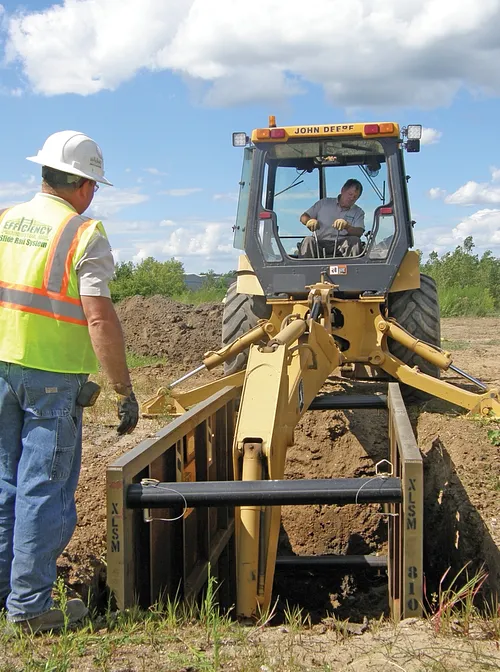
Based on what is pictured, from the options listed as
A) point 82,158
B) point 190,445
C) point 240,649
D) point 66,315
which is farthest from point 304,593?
point 82,158

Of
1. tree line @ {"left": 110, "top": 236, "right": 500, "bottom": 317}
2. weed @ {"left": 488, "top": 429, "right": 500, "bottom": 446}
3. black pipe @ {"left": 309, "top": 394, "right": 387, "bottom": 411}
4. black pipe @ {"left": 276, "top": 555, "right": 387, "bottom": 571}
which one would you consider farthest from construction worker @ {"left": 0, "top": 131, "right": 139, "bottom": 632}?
tree line @ {"left": 110, "top": 236, "right": 500, "bottom": 317}

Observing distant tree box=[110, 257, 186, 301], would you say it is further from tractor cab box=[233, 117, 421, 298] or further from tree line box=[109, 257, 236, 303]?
tractor cab box=[233, 117, 421, 298]

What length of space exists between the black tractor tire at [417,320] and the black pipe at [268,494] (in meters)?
4.22

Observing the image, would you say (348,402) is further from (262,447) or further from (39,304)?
(39,304)

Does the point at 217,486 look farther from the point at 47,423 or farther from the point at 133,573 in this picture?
the point at 47,423

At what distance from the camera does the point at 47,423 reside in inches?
132

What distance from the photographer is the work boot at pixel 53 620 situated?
3.22m

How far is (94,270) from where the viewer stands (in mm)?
3373

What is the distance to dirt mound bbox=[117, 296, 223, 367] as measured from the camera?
45.9 feet

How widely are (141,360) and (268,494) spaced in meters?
10.3

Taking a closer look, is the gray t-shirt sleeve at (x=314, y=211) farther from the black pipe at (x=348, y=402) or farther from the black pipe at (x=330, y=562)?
the black pipe at (x=330, y=562)

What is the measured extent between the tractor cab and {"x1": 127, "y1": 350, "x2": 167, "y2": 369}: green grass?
213 inches

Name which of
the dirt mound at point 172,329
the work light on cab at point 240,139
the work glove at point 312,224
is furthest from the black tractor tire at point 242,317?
the dirt mound at point 172,329

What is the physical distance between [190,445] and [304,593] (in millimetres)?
1668
